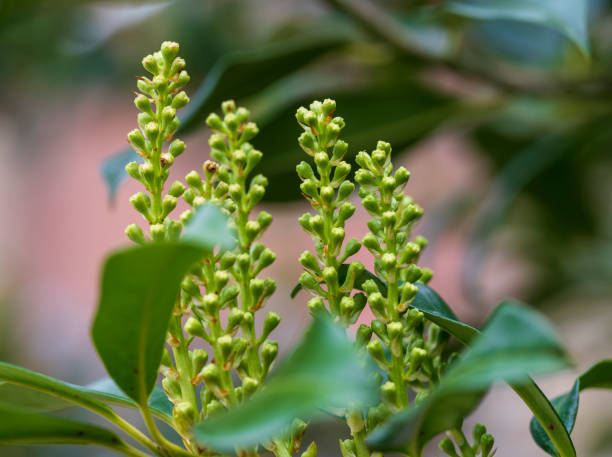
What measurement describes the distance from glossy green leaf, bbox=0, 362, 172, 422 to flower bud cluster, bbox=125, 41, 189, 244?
0.26ft

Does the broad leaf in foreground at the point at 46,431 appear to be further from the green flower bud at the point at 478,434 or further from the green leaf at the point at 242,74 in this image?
the green leaf at the point at 242,74

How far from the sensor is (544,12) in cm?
64

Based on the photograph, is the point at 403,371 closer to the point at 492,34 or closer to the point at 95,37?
the point at 492,34

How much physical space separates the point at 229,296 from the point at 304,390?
12 centimetres

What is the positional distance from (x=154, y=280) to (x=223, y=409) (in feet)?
0.29

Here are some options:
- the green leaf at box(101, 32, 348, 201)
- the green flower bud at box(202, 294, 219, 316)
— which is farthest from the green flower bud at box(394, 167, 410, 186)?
the green leaf at box(101, 32, 348, 201)

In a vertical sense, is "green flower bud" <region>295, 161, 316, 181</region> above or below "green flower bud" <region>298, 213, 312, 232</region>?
above

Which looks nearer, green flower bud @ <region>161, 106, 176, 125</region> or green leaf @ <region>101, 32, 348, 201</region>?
green flower bud @ <region>161, 106, 176, 125</region>

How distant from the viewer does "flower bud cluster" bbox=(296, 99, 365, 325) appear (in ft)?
1.09

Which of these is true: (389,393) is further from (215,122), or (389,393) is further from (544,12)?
(544,12)

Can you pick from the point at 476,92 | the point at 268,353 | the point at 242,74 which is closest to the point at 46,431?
the point at 268,353

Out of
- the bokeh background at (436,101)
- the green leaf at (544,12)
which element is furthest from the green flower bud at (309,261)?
the green leaf at (544,12)

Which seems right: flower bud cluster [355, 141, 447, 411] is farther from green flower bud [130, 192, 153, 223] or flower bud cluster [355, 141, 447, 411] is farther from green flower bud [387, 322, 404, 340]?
green flower bud [130, 192, 153, 223]

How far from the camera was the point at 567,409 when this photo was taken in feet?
1.27
